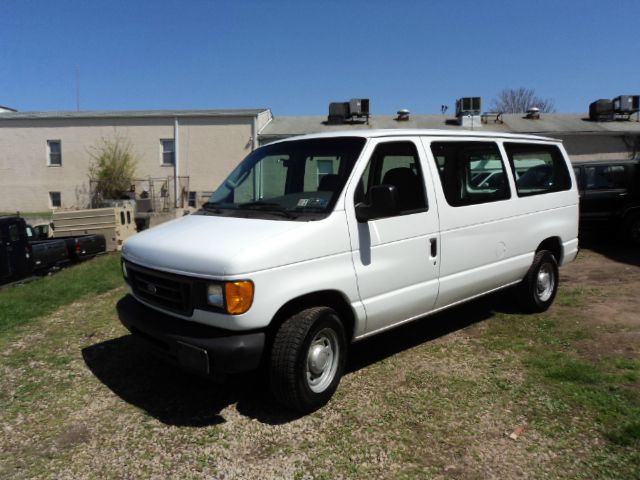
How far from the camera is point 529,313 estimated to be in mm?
5914

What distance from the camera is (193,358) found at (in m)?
3.24

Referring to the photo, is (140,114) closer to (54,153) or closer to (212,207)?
(54,153)

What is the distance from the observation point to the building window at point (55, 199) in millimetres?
23797

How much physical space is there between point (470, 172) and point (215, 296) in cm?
295

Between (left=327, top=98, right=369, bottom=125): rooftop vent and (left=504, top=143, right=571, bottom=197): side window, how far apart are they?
18004 mm

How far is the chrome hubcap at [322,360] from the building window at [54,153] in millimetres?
23823

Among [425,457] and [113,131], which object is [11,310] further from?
[113,131]

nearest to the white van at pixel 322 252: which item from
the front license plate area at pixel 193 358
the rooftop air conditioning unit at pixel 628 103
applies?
the front license plate area at pixel 193 358

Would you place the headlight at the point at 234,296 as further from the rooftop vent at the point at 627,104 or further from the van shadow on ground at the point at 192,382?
the rooftop vent at the point at 627,104

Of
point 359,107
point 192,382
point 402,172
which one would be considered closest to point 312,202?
point 402,172

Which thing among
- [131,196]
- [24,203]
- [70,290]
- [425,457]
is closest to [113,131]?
[131,196]

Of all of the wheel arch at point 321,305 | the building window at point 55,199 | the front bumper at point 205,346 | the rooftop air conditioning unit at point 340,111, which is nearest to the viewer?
the front bumper at point 205,346

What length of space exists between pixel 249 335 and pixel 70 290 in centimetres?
587

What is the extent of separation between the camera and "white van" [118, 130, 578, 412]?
323cm
